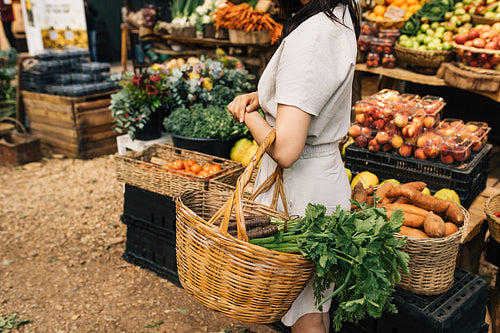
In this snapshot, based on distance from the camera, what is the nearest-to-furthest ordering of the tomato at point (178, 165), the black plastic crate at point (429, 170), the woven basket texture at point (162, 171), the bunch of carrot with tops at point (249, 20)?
the black plastic crate at point (429, 170)
the woven basket texture at point (162, 171)
the tomato at point (178, 165)
the bunch of carrot with tops at point (249, 20)

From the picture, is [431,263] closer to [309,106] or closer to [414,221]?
[414,221]

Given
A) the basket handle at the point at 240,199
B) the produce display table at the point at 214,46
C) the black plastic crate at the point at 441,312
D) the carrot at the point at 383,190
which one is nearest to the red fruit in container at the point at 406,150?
the carrot at the point at 383,190

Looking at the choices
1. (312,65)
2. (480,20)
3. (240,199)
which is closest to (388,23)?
(480,20)

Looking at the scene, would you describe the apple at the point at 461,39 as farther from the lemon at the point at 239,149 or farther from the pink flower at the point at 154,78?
the pink flower at the point at 154,78

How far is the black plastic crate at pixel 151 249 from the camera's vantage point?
11.1ft

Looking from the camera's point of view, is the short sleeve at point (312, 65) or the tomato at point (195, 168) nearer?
the short sleeve at point (312, 65)

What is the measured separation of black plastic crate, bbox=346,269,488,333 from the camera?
2.10 m

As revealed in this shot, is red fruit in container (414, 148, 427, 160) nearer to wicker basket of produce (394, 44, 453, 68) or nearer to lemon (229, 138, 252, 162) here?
lemon (229, 138, 252, 162)

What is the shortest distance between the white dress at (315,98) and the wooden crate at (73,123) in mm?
4650

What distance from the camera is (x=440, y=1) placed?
4.94 m

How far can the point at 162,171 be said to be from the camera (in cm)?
322

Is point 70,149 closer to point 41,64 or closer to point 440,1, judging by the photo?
point 41,64

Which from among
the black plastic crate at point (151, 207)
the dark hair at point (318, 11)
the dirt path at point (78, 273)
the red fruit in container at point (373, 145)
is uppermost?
the dark hair at point (318, 11)

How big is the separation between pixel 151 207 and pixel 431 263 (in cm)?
207
